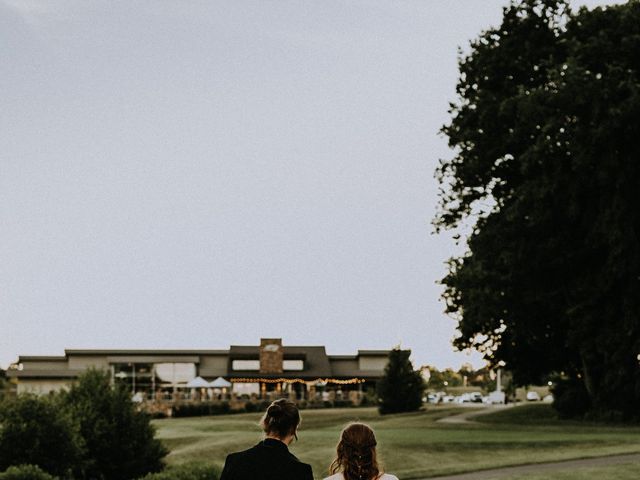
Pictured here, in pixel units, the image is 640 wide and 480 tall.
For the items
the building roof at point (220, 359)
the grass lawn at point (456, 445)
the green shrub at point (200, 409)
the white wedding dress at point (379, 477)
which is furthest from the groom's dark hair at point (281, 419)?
the building roof at point (220, 359)

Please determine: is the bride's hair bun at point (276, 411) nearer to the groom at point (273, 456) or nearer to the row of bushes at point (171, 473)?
the groom at point (273, 456)

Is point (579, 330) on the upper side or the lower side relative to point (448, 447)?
upper

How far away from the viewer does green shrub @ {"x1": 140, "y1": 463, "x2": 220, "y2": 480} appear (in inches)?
579

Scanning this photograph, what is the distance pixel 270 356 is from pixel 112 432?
68654 mm

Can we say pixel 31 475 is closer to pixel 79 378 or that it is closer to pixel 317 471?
pixel 79 378

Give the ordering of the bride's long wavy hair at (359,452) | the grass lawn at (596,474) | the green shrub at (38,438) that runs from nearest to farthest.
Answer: the bride's long wavy hair at (359,452) < the green shrub at (38,438) < the grass lawn at (596,474)

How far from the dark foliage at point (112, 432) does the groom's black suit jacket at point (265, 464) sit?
48.6 ft

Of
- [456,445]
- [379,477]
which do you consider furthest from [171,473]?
[456,445]

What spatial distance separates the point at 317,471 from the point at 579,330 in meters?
16.4

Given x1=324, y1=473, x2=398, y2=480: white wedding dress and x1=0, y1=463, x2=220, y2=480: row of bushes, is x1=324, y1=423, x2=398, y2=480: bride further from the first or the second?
x1=0, y1=463, x2=220, y2=480: row of bushes

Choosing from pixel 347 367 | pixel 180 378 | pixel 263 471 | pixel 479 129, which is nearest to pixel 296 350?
pixel 347 367

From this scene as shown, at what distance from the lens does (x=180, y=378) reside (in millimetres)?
91625

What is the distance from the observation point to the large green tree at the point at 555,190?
33188 millimetres

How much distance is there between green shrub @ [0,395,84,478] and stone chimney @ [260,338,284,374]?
70.0 metres
